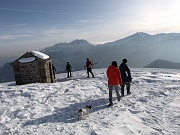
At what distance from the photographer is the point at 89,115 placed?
25.9 feet

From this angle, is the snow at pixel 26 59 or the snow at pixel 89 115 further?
the snow at pixel 26 59

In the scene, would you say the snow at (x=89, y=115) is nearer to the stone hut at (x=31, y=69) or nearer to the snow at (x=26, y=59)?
the stone hut at (x=31, y=69)

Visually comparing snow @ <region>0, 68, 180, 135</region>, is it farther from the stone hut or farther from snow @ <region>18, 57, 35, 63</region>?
snow @ <region>18, 57, 35, 63</region>

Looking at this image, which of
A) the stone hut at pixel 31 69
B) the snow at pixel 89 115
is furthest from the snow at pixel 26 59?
the snow at pixel 89 115

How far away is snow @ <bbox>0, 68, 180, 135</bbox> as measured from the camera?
6.48 meters

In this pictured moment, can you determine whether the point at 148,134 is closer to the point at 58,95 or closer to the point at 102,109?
the point at 102,109

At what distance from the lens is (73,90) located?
40.4 ft

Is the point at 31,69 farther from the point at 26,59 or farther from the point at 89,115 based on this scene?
the point at 89,115

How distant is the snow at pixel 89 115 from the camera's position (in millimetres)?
6479

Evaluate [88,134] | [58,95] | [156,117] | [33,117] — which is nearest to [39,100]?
[58,95]

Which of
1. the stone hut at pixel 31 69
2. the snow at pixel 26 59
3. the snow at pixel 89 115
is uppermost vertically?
the snow at pixel 26 59

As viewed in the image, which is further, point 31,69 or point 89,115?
point 31,69

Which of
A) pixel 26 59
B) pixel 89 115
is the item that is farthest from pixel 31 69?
pixel 89 115

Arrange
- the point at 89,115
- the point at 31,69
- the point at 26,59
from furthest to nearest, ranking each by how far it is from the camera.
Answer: the point at 26,59
the point at 31,69
the point at 89,115
